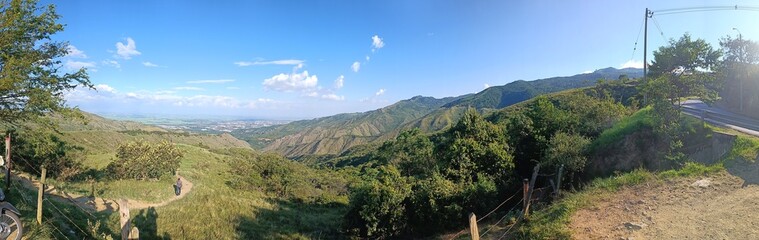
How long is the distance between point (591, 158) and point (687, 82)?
19.5 ft

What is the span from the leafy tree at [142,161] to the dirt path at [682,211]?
3417 cm

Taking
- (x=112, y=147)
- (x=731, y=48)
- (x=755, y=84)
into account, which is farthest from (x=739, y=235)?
(x=112, y=147)

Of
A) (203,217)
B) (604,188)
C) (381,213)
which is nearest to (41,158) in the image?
(203,217)

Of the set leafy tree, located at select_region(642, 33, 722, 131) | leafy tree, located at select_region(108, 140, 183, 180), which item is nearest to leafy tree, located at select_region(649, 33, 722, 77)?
leafy tree, located at select_region(642, 33, 722, 131)

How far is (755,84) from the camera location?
2464 centimetres

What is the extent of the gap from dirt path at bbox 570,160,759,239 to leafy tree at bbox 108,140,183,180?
3417cm

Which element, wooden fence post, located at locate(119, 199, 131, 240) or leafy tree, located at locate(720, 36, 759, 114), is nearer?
wooden fence post, located at locate(119, 199, 131, 240)

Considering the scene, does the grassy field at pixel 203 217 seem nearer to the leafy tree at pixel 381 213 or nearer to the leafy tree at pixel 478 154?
the leafy tree at pixel 381 213

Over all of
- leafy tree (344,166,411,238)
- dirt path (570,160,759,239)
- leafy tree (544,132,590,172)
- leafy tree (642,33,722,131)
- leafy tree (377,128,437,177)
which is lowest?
leafy tree (344,166,411,238)

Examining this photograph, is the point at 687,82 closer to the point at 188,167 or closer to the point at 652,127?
the point at 652,127

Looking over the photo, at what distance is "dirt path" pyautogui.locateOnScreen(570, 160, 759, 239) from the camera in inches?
408

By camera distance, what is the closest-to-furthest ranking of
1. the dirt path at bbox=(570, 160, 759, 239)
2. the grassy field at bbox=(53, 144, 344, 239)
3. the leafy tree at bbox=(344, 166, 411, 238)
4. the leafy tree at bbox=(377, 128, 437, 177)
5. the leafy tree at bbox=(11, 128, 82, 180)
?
the dirt path at bbox=(570, 160, 759, 239) → the grassy field at bbox=(53, 144, 344, 239) → the leafy tree at bbox=(344, 166, 411, 238) → the leafy tree at bbox=(11, 128, 82, 180) → the leafy tree at bbox=(377, 128, 437, 177)

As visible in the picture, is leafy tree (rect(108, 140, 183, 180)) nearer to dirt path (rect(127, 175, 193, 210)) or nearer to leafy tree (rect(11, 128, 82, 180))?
leafy tree (rect(11, 128, 82, 180))

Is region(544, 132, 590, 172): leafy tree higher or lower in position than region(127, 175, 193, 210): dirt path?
higher
